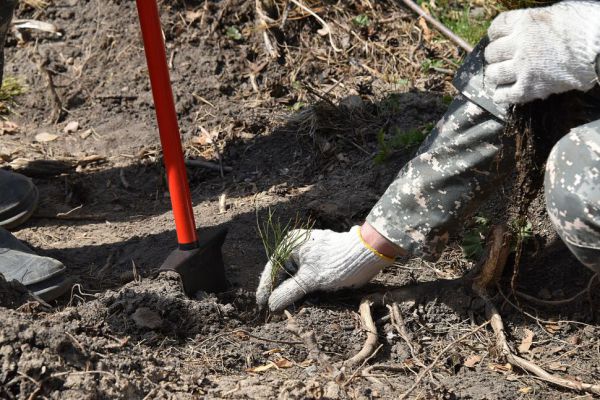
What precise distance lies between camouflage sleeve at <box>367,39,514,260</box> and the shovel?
2.14ft

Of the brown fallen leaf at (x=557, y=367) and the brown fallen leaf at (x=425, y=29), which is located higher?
the brown fallen leaf at (x=425, y=29)

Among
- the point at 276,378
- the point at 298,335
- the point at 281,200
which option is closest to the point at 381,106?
the point at 281,200

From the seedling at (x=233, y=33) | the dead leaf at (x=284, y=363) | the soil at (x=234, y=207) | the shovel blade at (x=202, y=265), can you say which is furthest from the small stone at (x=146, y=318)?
the seedling at (x=233, y=33)

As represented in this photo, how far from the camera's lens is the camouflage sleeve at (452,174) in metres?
2.83

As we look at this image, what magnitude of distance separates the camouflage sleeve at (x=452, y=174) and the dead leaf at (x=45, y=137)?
2.31 m

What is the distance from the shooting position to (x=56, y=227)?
3.86 m

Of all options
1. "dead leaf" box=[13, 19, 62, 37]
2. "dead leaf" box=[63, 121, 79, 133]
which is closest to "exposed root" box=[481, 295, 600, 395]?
"dead leaf" box=[63, 121, 79, 133]

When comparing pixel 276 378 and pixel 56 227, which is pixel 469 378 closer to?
pixel 276 378

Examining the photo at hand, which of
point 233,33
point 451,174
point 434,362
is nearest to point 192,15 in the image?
point 233,33

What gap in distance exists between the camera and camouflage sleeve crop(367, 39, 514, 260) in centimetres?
283

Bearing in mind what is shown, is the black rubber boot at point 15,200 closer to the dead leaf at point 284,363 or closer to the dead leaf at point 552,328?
the dead leaf at point 284,363

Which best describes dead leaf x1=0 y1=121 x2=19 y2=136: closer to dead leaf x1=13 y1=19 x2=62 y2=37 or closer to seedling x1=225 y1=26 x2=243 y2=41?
dead leaf x1=13 y1=19 x2=62 y2=37

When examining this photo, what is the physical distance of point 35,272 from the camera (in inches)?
125

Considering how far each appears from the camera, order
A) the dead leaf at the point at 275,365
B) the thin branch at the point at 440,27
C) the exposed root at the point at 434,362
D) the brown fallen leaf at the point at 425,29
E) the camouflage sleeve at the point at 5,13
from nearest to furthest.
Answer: the exposed root at the point at 434,362 < the dead leaf at the point at 275,365 < the camouflage sleeve at the point at 5,13 < the thin branch at the point at 440,27 < the brown fallen leaf at the point at 425,29
